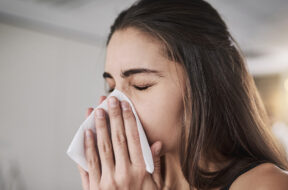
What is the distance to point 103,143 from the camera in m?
0.77

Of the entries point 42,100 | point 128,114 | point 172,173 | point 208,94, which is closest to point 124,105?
point 128,114

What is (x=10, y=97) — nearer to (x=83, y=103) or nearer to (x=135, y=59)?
(x=83, y=103)

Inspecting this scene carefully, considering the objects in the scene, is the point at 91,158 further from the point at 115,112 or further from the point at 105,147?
the point at 115,112

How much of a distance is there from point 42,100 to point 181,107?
1.92 metres

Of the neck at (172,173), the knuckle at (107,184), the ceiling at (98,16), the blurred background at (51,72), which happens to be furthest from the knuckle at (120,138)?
the blurred background at (51,72)

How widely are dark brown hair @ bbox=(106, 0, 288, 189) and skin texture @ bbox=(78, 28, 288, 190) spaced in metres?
0.04

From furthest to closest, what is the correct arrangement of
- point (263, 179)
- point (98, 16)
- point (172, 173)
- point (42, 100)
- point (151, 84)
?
point (98, 16) < point (42, 100) < point (172, 173) < point (151, 84) < point (263, 179)

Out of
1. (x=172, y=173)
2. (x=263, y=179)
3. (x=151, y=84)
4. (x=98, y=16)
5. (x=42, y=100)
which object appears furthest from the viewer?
(x=98, y=16)

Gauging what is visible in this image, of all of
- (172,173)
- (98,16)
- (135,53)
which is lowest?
(172,173)

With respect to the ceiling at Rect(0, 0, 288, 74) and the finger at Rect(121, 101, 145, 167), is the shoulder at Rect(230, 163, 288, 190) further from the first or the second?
the ceiling at Rect(0, 0, 288, 74)

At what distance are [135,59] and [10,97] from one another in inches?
71.1

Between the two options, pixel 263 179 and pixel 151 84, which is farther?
pixel 151 84

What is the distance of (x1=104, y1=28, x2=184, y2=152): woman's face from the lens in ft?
2.35

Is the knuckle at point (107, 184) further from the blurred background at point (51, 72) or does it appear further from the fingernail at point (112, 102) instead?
the blurred background at point (51, 72)
